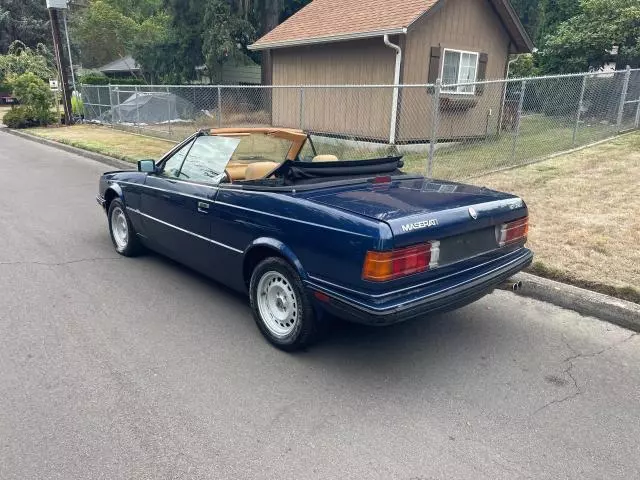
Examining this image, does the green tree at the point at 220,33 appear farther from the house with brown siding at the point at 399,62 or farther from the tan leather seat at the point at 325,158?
the tan leather seat at the point at 325,158

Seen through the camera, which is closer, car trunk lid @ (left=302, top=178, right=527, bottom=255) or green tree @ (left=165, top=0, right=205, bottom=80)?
car trunk lid @ (left=302, top=178, right=527, bottom=255)

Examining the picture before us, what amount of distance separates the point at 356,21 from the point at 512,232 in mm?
11291

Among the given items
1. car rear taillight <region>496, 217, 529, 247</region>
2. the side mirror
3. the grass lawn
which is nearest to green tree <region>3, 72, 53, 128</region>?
the grass lawn

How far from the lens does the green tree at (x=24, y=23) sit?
138 feet

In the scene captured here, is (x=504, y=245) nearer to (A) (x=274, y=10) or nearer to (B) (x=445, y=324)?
(B) (x=445, y=324)

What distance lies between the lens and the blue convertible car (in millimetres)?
2996

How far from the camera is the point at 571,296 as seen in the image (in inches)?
171

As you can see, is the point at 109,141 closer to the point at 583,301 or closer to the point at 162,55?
the point at 162,55

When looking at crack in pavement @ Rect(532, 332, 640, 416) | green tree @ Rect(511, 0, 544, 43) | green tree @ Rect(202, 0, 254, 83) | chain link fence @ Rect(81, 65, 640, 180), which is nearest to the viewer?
crack in pavement @ Rect(532, 332, 640, 416)

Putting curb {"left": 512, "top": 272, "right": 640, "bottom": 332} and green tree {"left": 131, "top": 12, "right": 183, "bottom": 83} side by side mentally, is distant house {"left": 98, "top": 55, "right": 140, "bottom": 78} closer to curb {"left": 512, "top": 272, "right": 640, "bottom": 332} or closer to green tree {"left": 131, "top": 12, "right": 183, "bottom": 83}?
green tree {"left": 131, "top": 12, "right": 183, "bottom": 83}

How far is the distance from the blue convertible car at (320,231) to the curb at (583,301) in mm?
788

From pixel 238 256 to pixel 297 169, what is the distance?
0.81m

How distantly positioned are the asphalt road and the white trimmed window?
33.4 ft

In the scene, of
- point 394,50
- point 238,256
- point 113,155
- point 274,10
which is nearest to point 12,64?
point 274,10
